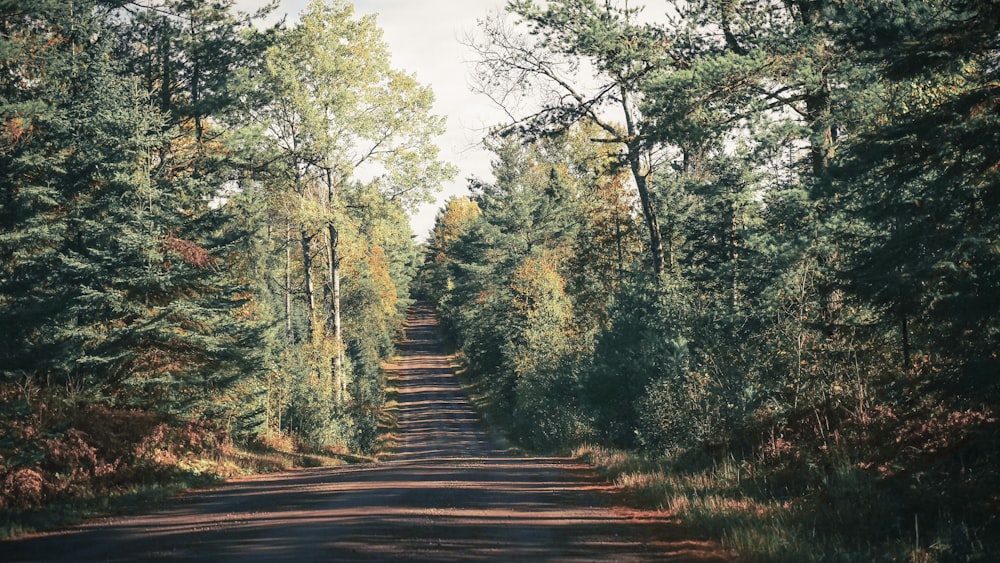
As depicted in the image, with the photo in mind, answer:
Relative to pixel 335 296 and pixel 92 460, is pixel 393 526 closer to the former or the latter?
pixel 92 460

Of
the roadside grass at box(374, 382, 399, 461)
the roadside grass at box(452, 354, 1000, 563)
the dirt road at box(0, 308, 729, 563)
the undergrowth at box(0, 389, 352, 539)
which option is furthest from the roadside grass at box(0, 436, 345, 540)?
the roadside grass at box(374, 382, 399, 461)

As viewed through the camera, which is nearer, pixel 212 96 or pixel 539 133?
pixel 539 133

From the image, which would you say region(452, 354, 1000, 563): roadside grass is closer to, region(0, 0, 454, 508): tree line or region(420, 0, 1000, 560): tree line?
region(420, 0, 1000, 560): tree line

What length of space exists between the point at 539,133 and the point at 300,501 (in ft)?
44.9

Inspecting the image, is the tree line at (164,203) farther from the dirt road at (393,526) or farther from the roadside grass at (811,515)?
the roadside grass at (811,515)

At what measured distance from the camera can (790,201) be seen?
18.1 metres

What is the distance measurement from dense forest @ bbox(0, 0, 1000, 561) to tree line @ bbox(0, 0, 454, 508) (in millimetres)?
111

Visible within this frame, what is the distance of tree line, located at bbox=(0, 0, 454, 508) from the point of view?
19.9 meters

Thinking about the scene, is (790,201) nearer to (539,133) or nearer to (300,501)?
(539,133)

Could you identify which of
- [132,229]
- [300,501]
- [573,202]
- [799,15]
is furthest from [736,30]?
[573,202]

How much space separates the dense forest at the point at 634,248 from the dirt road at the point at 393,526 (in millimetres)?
1281

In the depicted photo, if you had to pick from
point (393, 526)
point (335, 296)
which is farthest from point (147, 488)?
point (335, 296)

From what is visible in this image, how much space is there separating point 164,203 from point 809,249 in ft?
53.5

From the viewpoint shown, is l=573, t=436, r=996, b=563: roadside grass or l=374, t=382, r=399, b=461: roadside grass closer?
l=573, t=436, r=996, b=563: roadside grass
